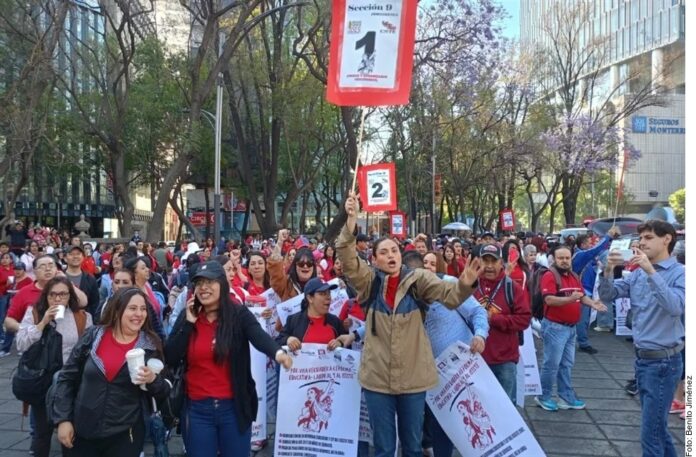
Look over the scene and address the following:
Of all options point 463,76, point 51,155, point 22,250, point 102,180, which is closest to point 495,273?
point 22,250

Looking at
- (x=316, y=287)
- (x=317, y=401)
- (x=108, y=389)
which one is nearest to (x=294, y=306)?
(x=316, y=287)

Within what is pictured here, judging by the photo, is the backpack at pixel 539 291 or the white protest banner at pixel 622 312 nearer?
the backpack at pixel 539 291

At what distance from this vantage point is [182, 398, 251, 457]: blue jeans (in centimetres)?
398

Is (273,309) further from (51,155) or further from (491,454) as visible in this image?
(51,155)

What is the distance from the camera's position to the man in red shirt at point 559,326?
6.77m

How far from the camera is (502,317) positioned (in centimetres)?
527

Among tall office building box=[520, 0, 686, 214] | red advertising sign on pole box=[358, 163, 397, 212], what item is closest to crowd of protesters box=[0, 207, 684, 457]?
red advertising sign on pole box=[358, 163, 397, 212]

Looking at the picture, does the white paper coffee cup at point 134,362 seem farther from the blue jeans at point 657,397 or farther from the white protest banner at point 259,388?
the blue jeans at point 657,397

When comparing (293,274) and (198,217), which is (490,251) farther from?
(198,217)

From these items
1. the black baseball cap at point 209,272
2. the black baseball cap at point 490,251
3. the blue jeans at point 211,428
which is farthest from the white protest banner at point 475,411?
the black baseball cap at point 209,272

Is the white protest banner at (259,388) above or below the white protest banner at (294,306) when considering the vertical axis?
below

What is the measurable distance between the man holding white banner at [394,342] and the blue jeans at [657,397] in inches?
59.6

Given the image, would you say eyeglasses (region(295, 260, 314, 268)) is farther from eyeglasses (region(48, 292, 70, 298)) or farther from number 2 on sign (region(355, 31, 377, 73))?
eyeglasses (region(48, 292, 70, 298))

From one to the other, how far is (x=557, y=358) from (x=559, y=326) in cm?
34
